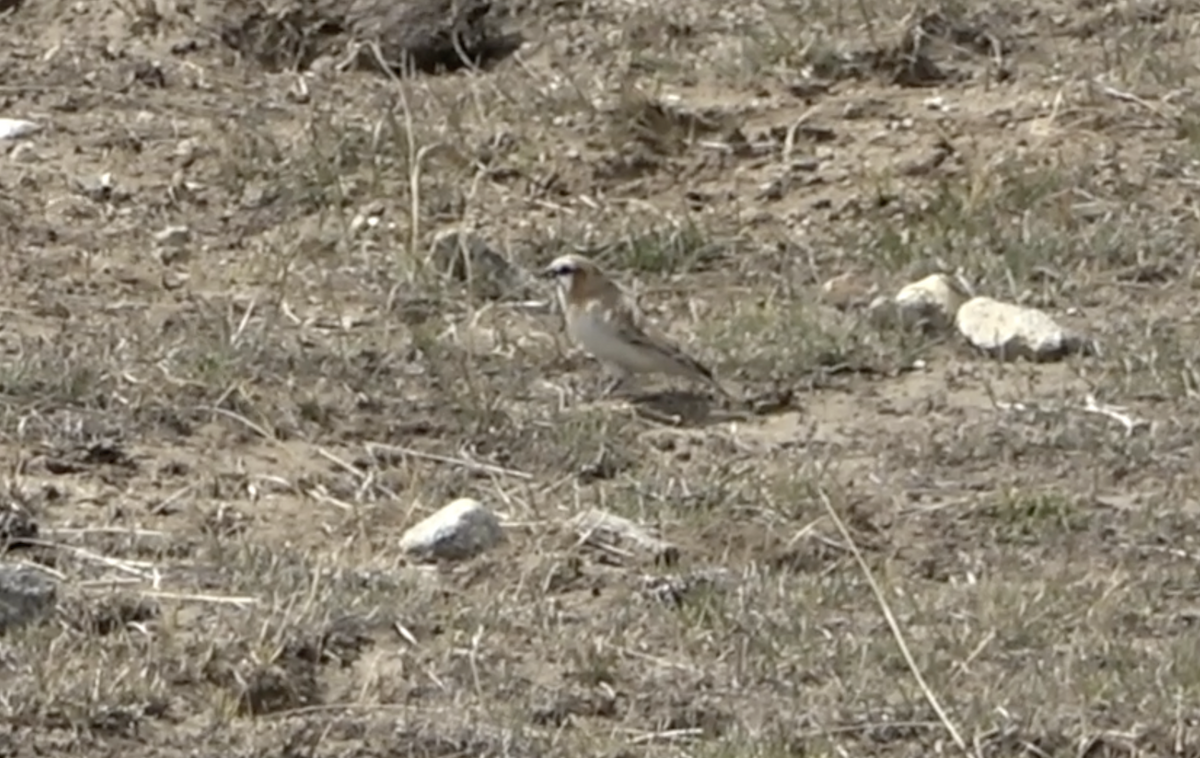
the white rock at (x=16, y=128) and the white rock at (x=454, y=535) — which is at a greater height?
the white rock at (x=454, y=535)

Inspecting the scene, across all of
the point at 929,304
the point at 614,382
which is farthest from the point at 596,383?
the point at 929,304

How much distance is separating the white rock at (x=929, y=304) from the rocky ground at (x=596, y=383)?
0.01 metres

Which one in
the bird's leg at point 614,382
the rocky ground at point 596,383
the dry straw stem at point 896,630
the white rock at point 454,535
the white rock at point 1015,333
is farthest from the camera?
the white rock at point 1015,333

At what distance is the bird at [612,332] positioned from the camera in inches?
282

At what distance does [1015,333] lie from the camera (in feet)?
24.6

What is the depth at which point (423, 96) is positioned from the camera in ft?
30.0

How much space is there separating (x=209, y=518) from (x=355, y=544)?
323 millimetres

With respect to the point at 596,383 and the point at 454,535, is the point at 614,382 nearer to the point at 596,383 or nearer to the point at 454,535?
the point at 596,383

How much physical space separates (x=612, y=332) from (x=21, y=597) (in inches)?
80.3

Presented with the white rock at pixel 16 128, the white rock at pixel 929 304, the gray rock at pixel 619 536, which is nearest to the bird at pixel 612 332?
the white rock at pixel 929 304

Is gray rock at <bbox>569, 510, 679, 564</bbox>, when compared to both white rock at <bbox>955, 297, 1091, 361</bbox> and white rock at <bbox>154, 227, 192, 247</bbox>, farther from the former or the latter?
white rock at <bbox>154, 227, 192, 247</bbox>

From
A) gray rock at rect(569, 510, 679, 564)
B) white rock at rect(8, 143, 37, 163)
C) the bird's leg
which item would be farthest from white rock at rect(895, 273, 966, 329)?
white rock at rect(8, 143, 37, 163)

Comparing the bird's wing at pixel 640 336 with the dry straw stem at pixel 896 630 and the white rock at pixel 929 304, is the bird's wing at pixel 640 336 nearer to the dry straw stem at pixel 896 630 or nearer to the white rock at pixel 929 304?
the white rock at pixel 929 304

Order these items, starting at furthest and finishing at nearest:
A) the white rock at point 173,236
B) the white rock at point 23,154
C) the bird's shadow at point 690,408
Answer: the white rock at point 23,154 → the white rock at point 173,236 → the bird's shadow at point 690,408
